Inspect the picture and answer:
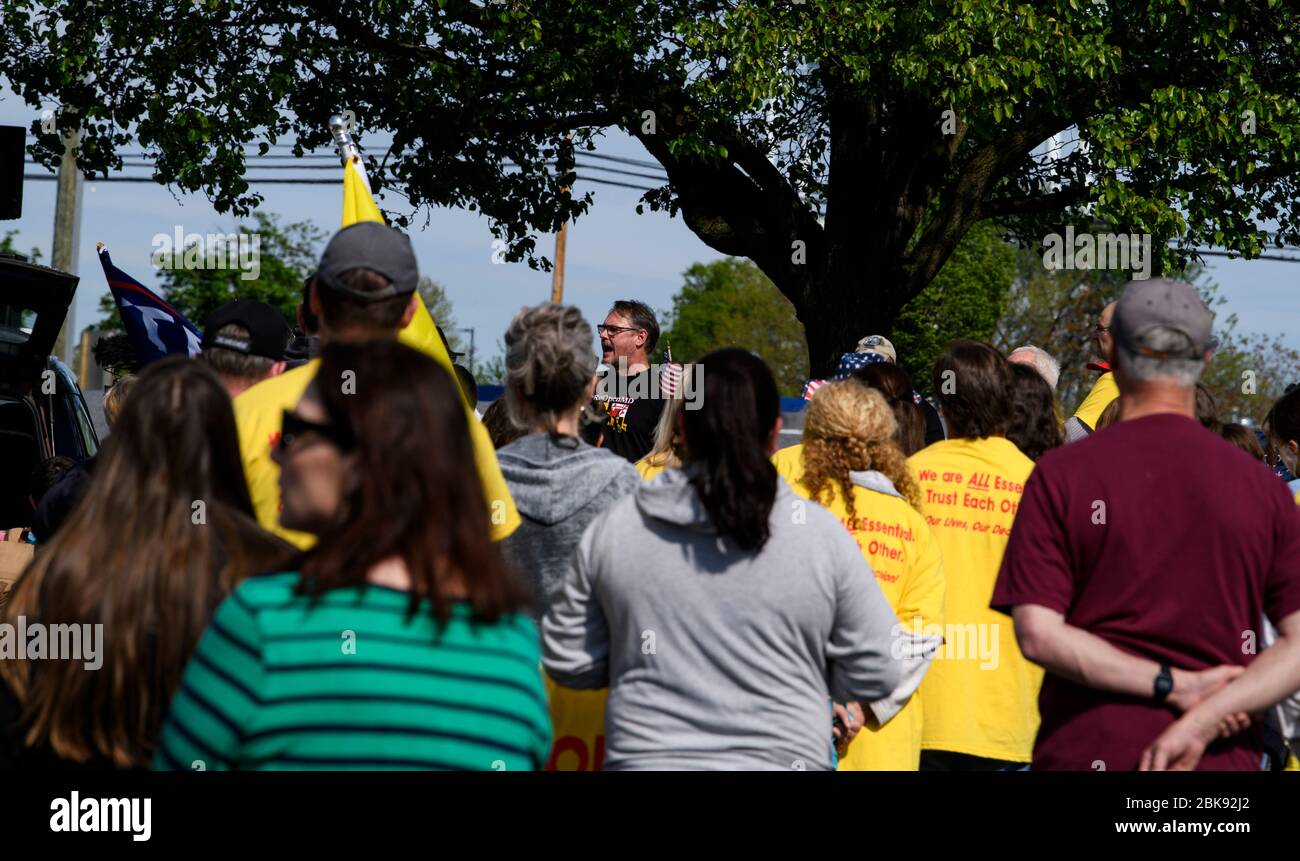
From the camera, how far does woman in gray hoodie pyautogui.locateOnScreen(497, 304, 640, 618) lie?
3852 mm

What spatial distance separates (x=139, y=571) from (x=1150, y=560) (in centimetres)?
193

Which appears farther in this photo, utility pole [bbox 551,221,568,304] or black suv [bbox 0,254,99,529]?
utility pole [bbox 551,221,568,304]

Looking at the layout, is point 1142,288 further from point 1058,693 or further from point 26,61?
point 26,61

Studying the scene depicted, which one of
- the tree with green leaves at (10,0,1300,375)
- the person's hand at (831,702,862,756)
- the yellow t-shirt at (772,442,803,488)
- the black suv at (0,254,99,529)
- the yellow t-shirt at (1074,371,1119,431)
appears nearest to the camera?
the person's hand at (831,702,862,756)

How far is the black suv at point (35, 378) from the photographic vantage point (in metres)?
6.70

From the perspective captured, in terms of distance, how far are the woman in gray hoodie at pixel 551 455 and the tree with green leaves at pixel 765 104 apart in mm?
Answer: 7548

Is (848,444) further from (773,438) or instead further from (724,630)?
(724,630)

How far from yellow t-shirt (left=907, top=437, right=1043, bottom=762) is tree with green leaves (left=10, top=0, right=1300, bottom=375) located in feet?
21.9

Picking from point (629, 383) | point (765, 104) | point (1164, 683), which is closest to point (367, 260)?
point (1164, 683)

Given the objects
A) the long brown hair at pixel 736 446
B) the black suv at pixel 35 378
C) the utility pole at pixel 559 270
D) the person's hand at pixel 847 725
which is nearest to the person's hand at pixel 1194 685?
the long brown hair at pixel 736 446

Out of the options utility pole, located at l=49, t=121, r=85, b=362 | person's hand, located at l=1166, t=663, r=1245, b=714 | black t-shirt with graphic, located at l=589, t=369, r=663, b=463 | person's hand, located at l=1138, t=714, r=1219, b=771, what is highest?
utility pole, located at l=49, t=121, r=85, b=362

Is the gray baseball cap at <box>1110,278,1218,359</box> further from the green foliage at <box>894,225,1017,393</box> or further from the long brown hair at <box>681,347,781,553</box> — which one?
the green foliage at <box>894,225,1017,393</box>

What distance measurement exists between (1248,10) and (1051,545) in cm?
1083

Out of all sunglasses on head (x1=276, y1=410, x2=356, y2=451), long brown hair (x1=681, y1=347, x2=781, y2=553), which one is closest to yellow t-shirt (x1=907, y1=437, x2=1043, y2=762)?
long brown hair (x1=681, y1=347, x2=781, y2=553)
